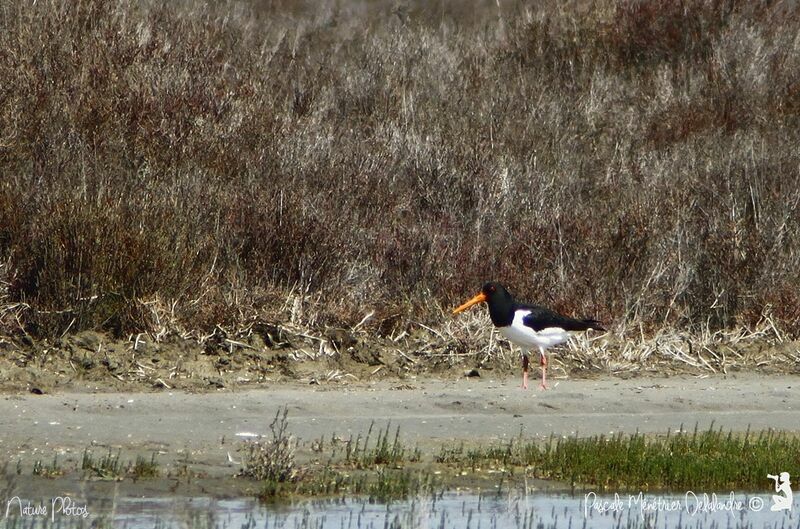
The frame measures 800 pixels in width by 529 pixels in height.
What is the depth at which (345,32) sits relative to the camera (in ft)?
67.1

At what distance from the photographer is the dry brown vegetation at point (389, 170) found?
35.7 ft

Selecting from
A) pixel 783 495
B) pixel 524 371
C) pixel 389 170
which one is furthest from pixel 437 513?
pixel 389 170

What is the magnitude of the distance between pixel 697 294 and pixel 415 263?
2.75 m

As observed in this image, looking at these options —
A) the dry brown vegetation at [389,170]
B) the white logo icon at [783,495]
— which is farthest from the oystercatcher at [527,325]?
the white logo icon at [783,495]

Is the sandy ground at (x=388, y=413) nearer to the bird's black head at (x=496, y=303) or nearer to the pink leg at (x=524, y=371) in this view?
the pink leg at (x=524, y=371)

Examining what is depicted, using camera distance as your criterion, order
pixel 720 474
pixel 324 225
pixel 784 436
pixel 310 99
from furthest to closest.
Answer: pixel 310 99 < pixel 324 225 < pixel 784 436 < pixel 720 474

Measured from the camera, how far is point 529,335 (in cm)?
1032

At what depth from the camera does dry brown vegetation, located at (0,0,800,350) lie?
35.7 feet

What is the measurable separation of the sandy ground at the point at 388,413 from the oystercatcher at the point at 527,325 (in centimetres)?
34

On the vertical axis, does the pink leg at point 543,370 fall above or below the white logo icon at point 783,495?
below

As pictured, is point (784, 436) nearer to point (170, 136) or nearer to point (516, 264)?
point (516, 264)

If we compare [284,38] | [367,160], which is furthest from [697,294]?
[284,38]

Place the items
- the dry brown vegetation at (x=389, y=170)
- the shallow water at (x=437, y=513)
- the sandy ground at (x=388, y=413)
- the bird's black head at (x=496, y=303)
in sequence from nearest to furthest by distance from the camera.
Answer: the shallow water at (x=437, y=513), the sandy ground at (x=388, y=413), the bird's black head at (x=496, y=303), the dry brown vegetation at (x=389, y=170)

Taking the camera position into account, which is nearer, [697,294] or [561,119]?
[697,294]
